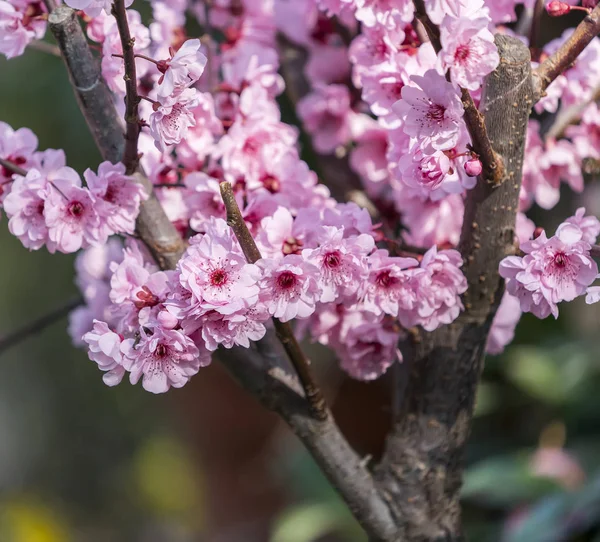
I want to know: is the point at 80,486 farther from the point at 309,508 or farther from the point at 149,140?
the point at 149,140

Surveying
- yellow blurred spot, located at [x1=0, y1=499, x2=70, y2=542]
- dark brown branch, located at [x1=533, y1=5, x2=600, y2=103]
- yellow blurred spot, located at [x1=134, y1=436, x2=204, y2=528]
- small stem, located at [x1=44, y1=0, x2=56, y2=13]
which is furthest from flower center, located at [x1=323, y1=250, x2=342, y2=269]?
yellow blurred spot, located at [x1=134, y1=436, x2=204, y2=528]

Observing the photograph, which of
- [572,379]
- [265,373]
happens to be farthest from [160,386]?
[572,379]

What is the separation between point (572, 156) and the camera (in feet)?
2.66

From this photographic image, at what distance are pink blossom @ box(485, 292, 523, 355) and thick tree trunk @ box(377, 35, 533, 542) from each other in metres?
0.04

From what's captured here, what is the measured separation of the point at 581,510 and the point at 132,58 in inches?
42.5

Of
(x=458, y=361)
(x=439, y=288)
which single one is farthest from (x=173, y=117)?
(x=458, y=361)

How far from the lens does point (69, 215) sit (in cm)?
63

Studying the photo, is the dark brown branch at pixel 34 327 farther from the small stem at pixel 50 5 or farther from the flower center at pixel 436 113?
the flower center at pixel 436 113

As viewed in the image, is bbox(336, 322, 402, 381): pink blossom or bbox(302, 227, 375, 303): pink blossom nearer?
bbox(302, 227, 375, 303): pink blossom

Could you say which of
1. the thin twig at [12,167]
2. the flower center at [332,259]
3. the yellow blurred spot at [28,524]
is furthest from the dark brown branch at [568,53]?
the yellow blurred spot at [28,524]

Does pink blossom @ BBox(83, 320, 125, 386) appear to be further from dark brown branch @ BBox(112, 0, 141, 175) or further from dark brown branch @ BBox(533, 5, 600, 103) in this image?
dark brown branch @ BBox(533, 5, 600, 103)

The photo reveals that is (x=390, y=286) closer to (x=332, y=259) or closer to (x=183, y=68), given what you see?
(x=332, y=259)

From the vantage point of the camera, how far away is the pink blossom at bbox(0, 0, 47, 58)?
0.68 m

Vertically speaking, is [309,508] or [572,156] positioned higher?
[572,156]
